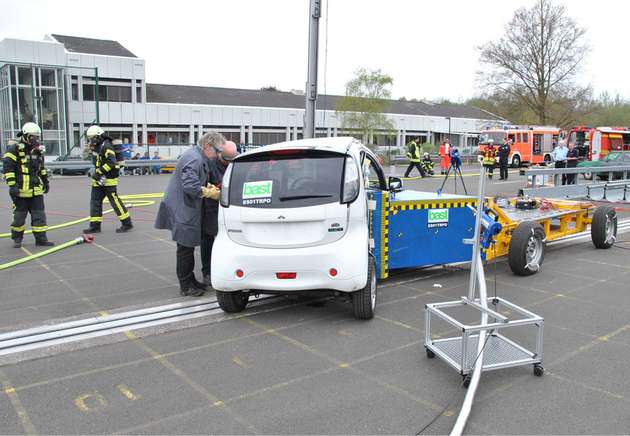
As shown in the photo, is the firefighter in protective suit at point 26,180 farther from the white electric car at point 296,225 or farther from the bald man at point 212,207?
the white electric car at point 296,225

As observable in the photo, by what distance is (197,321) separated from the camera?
5660 millimetres

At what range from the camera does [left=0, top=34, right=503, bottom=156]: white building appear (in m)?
36.1

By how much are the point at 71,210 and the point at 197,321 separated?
10102 millimetres

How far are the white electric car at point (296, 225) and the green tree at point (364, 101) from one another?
44.7 meters

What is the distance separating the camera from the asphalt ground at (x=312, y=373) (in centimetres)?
362

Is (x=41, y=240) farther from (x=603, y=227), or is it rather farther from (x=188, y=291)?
(x=603, y=227)

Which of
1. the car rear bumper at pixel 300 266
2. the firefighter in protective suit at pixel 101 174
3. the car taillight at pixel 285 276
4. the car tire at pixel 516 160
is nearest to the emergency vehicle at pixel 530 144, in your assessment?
the car tire at pixel 516 160

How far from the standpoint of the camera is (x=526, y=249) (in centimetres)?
730

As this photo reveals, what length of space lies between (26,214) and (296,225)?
627 centimetres

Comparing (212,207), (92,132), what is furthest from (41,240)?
(212,207)

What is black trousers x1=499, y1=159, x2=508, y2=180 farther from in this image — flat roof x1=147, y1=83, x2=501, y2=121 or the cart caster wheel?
the cart caster wheel

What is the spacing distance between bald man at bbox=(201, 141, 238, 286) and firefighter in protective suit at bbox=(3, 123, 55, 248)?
4.06 m

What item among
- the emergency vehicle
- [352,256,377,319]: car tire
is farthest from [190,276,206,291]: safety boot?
the emergency vehicle

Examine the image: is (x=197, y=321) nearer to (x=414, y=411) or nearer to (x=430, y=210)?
(x=414, y=411)
